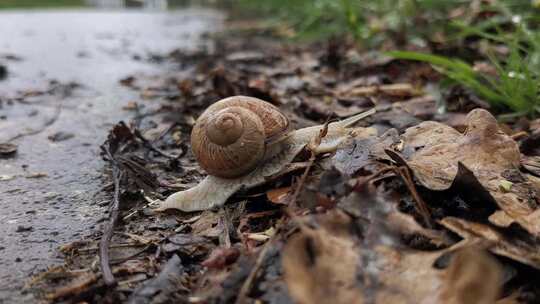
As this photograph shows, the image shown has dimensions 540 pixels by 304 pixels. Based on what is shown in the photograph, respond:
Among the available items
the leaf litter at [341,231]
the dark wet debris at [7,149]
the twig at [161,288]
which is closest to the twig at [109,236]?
the leaf litter at [341,231]

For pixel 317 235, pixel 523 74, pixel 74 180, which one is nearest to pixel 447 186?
pixel 317 235

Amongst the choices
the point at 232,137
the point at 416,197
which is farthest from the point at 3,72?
the point at 416,197

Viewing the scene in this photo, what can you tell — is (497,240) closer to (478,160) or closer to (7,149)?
(478,160)

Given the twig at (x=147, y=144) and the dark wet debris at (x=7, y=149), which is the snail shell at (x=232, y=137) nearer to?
the twig at (x=147, y=144)

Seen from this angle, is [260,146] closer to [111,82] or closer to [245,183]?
[245,183]

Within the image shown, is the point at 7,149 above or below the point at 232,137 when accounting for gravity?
below

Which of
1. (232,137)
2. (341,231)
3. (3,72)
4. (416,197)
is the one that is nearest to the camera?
(341,231)

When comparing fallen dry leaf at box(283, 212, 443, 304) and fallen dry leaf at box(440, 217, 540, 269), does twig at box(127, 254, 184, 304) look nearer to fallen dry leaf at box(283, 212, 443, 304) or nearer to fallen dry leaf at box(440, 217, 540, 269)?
fallen dry leaf at box(283, 212, 443, 304)
